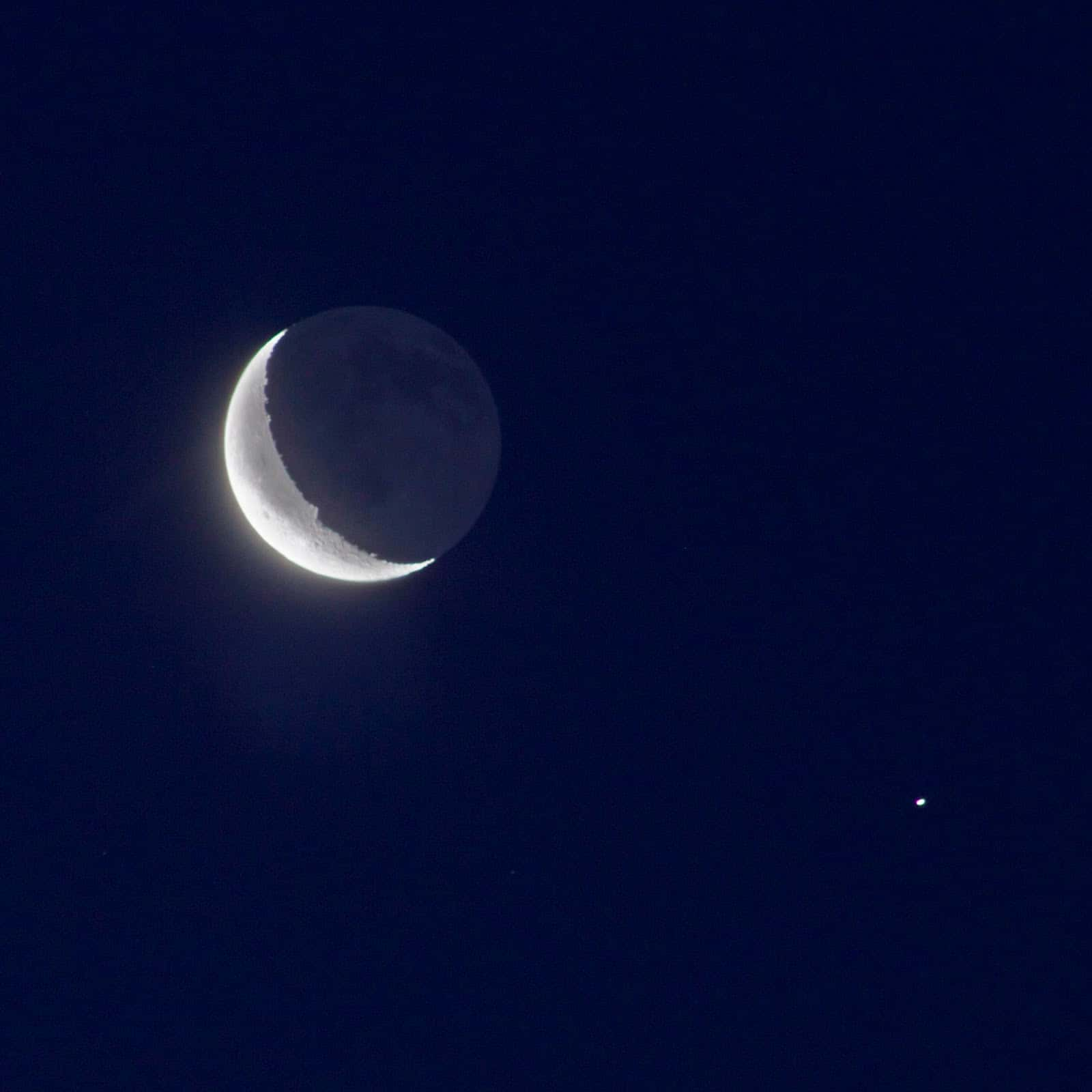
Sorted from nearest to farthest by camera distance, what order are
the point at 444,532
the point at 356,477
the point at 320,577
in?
the point at 356,477 → the point at 444,532 → the point at 320,577

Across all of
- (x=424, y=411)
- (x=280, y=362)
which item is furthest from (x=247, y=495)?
(x=424, y=411)

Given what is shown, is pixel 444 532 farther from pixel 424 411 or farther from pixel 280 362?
pixel 280 362

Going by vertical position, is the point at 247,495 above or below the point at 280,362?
below

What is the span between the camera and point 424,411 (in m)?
13.5

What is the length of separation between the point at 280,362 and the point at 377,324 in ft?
4.46

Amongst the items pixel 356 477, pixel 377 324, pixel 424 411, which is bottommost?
pixel 356 477

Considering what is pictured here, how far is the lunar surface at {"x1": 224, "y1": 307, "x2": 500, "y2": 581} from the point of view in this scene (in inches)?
516

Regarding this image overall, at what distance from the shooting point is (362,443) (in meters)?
13.0

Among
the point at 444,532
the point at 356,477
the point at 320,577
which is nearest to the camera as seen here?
the point at 356,477

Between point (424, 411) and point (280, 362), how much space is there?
6.67ft

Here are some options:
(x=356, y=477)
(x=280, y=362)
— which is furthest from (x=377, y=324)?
(x=356, y=477)

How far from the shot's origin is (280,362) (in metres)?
13.8

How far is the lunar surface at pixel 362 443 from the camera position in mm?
13117

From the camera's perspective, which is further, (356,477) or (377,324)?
(377,324)
